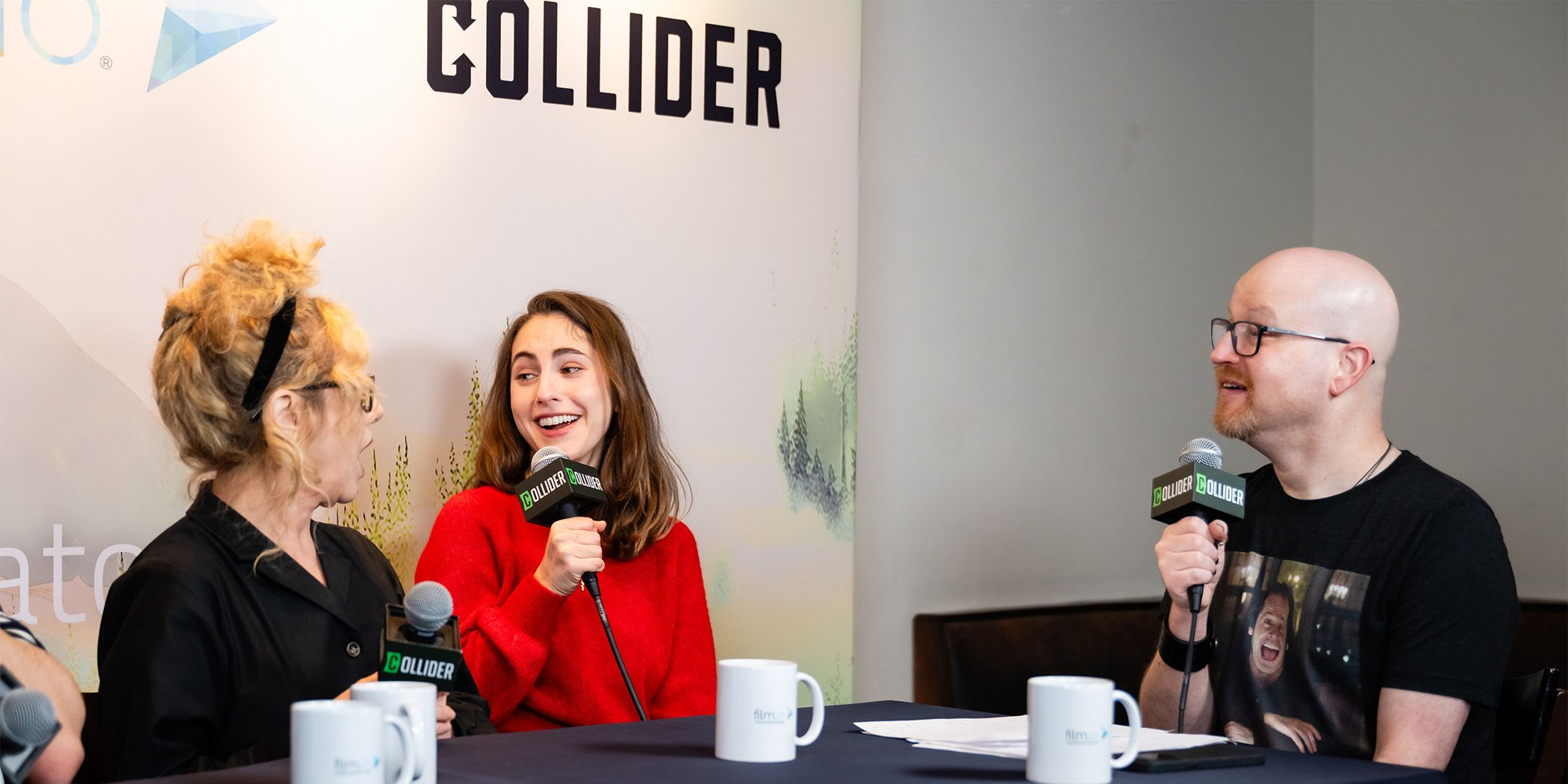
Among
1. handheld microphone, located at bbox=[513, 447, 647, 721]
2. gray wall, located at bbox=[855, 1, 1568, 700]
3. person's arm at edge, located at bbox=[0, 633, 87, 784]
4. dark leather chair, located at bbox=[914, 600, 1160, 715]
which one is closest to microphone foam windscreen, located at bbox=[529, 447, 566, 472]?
handheld microphone, located at bbox=[513, 447, 647, 721]

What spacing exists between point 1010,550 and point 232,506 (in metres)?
2.11

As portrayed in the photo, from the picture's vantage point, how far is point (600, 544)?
2.56m

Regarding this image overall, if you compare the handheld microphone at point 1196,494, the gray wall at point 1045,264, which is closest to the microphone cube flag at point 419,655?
the handheld microphone at point 1196,494

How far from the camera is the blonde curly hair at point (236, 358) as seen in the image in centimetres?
208

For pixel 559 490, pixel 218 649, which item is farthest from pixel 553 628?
pixel 218 649

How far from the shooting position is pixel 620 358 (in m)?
2.83

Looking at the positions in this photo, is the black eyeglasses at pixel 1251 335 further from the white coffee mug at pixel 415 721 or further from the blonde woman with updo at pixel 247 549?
the white coffee mug at pixel 415 721

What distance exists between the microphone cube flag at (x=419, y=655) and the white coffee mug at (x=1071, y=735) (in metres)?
0.65

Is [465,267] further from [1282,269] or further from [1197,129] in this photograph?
[1197,129]

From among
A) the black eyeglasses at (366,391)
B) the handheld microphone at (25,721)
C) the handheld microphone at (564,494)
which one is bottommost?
the handheld microphone at (25,721)

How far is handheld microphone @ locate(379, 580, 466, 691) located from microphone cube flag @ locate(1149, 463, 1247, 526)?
1.05 metres

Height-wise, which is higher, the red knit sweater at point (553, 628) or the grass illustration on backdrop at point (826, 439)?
the grass illustration on backdrop at point (826, 439)

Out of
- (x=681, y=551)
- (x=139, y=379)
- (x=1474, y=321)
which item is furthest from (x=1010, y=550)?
(x=139, y=379)

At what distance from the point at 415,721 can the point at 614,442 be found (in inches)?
58.7
